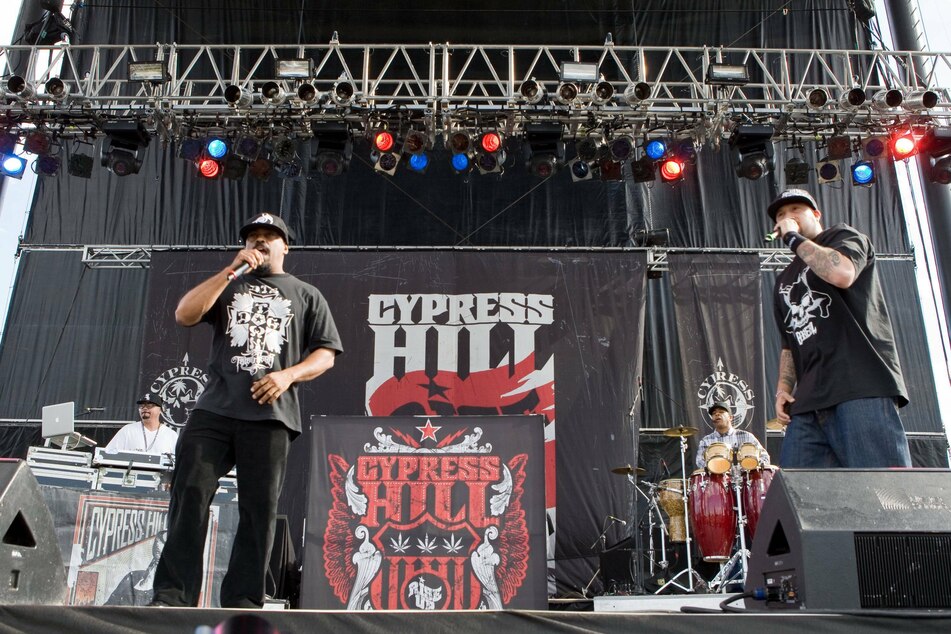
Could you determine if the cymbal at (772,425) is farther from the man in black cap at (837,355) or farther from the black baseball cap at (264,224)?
the black baseball cap at (264,224)

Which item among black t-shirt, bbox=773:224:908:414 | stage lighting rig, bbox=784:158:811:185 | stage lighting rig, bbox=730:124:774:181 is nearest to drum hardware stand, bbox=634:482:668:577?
stage lighting rig, bbox=730:124:774:181

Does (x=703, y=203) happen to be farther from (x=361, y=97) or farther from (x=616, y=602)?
(x=616, y=602)

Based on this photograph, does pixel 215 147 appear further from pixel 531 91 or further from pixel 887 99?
pixel 887 99

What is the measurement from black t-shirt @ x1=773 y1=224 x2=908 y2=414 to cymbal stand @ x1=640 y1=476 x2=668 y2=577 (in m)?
5.06

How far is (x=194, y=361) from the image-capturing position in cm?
962

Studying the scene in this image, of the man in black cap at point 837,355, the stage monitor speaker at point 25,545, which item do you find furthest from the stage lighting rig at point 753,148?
the stage monitor speaker at point 25,545

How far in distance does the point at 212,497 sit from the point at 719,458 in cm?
557

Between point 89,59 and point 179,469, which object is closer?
point 179,469

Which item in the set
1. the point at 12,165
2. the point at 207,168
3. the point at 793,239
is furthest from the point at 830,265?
the point at 12,165

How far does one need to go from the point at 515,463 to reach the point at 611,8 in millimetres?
7475

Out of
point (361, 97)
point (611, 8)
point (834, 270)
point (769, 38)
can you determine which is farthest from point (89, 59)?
point (834, 270)

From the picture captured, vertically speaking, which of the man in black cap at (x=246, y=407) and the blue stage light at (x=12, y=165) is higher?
the blue stage light at (x=12, y=165)

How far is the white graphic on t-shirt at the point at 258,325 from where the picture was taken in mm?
3443

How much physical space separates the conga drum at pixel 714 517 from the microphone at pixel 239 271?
5637 mm
